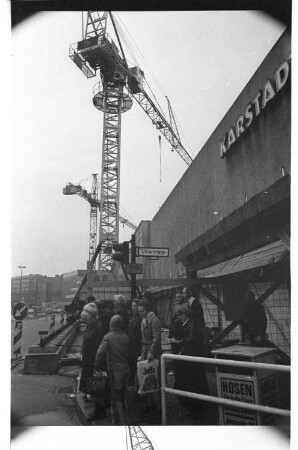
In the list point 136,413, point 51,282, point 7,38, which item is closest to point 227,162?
point 51,282

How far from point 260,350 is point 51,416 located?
298cm

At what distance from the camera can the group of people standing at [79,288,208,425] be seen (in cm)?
386

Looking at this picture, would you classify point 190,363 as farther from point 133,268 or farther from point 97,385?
point 133,268

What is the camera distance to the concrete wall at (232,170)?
6625mm

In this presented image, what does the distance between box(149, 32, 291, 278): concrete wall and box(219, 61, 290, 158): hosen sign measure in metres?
0.09

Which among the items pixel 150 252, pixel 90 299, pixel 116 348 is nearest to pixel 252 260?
pixel 150 252

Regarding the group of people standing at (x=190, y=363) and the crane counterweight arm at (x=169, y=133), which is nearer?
the group of people standing at (x=190, y=363)

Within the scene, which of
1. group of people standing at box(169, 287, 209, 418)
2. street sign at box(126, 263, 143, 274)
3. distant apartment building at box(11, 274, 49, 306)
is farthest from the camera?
street sign at box(126, 263, 143, 274)

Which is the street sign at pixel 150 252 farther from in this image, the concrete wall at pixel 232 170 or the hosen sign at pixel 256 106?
the hosen sign at pixel 256 106

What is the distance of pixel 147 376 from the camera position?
14.1ft

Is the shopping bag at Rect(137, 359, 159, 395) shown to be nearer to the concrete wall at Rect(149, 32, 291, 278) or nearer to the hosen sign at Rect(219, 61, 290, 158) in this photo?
the concrete wall at Rect(149, 32, 291, 278)

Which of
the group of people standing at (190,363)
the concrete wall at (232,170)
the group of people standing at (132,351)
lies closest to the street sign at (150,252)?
the concrete wall at (232,170)

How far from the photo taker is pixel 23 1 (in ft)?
14.2

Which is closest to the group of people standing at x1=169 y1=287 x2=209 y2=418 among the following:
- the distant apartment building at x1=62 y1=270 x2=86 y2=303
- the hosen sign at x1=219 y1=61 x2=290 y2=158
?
the distant apartment building at x1=62 y1=270 x2=86 y2=303
